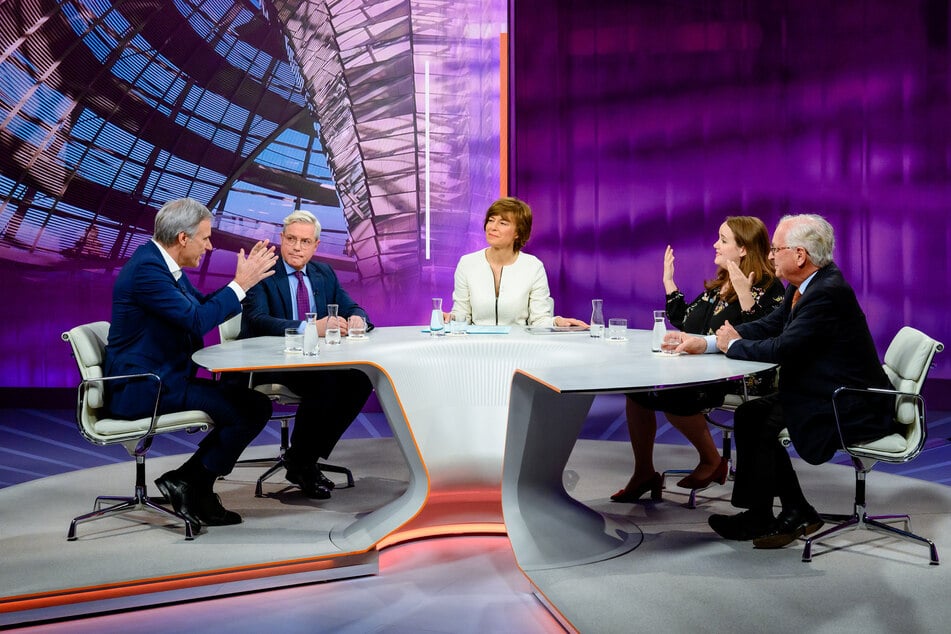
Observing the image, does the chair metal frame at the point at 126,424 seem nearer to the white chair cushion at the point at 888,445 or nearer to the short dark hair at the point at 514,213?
the short dark hair at the point at 514,213

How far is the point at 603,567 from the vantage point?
2900 millimetres

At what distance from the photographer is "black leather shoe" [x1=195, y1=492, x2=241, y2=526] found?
334 cm

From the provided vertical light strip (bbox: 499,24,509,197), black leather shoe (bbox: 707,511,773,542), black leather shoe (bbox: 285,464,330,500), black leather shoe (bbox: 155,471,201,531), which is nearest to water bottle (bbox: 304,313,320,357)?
black leather shoe (bbox: 155,471,201,531)

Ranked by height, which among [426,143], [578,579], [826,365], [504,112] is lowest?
[578,579]

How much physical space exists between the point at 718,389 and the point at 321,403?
1.82 meters

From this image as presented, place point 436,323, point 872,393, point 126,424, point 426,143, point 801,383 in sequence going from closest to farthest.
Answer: point 872,393 → point 801,383 → point 126,424 → point 436,323 → point 426,143

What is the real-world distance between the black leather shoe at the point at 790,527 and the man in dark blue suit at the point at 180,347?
2.02 meters

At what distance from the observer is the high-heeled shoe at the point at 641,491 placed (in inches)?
148

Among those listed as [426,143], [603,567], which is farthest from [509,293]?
[426,143]

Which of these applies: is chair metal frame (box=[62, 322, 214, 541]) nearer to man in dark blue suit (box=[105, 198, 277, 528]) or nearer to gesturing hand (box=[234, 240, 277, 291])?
man in dark blue suit (box=[105, 198, 277, 528])

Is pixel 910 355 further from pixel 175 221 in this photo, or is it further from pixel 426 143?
pixel 426 143

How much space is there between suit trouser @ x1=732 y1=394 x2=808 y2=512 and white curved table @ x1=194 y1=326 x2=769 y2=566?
253 millimetres

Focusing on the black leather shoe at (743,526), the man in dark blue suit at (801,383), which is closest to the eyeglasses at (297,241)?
the man in dark blue suit at (801,383)

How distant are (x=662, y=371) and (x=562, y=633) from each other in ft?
2.90
